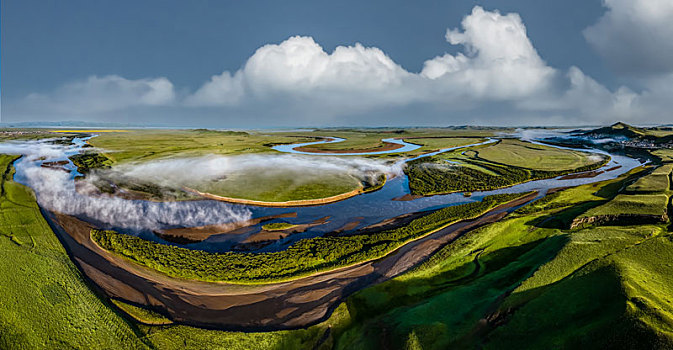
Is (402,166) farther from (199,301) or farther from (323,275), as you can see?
(199,301)

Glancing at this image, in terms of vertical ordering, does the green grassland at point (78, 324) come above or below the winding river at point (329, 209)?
below

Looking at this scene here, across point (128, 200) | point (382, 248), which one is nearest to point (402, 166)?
point (382, 248)

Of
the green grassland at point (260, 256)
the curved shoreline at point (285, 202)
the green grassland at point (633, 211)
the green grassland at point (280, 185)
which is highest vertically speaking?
the green grassland at point (633, 211)

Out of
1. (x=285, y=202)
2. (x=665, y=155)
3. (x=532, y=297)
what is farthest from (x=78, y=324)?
(x=665, y=155)

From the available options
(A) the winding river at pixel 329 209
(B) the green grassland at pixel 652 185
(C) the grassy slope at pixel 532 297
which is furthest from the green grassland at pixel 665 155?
(C) the grassy slope at pixel 532 297

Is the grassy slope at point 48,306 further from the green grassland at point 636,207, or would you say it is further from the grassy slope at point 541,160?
the grassy slope at point 541,160

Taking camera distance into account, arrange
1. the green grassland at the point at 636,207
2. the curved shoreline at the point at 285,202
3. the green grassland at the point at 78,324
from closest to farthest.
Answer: the green grassland at the point at 78,324, the green grassland at the point at 636,207, the curved shoreline at the point at 285,202

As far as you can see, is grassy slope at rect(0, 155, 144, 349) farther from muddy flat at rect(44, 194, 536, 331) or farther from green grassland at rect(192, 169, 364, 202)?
green grassland at rect(192, 169, 364, 202)
